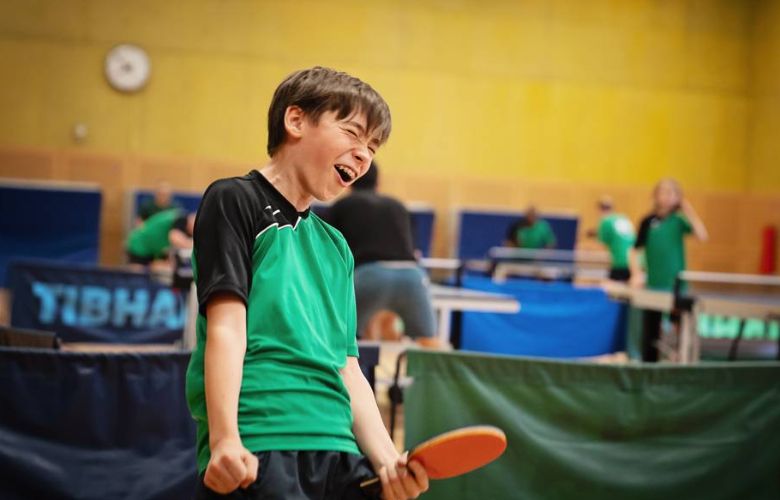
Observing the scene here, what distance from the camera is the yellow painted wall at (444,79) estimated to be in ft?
50.8

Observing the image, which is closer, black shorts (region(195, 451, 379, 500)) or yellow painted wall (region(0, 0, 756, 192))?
black shorts (region(195, 451, 379, 500))

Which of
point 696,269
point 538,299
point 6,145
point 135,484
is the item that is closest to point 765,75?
point 696,269

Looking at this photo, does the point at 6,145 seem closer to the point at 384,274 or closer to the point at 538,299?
the point at 538,299

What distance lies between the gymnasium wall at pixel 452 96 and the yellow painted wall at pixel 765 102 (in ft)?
0.17

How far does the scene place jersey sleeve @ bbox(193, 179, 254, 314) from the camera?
5.22 feet

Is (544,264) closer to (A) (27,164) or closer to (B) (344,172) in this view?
(A) (27,164)

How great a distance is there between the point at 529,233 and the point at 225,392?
47.5 feet

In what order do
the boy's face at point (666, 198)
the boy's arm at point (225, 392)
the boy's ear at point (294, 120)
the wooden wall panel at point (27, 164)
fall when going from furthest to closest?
the wooden wall panel at point (27, 164) < the boy's face at point (666, 198) < the boy's ear at point (294, 120) < the boy's arm at point (225, 392)

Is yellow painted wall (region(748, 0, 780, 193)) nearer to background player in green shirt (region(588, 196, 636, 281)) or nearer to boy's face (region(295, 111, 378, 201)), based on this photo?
background player in green shirt (region(588, 196, 636, 281))

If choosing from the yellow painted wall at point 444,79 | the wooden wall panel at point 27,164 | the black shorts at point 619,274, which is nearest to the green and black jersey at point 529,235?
the yellow painted wall at point 444,79

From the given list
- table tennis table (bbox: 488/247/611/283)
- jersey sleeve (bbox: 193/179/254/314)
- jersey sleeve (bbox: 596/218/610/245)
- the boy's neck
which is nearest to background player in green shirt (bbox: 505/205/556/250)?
table tennis table (bbox: 488/247/611/283)

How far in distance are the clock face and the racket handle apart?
48.3 ft

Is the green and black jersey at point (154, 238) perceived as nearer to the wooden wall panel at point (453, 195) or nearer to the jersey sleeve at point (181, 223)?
the jersey sleeve at point (181, 223)

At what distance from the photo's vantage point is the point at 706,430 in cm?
402
